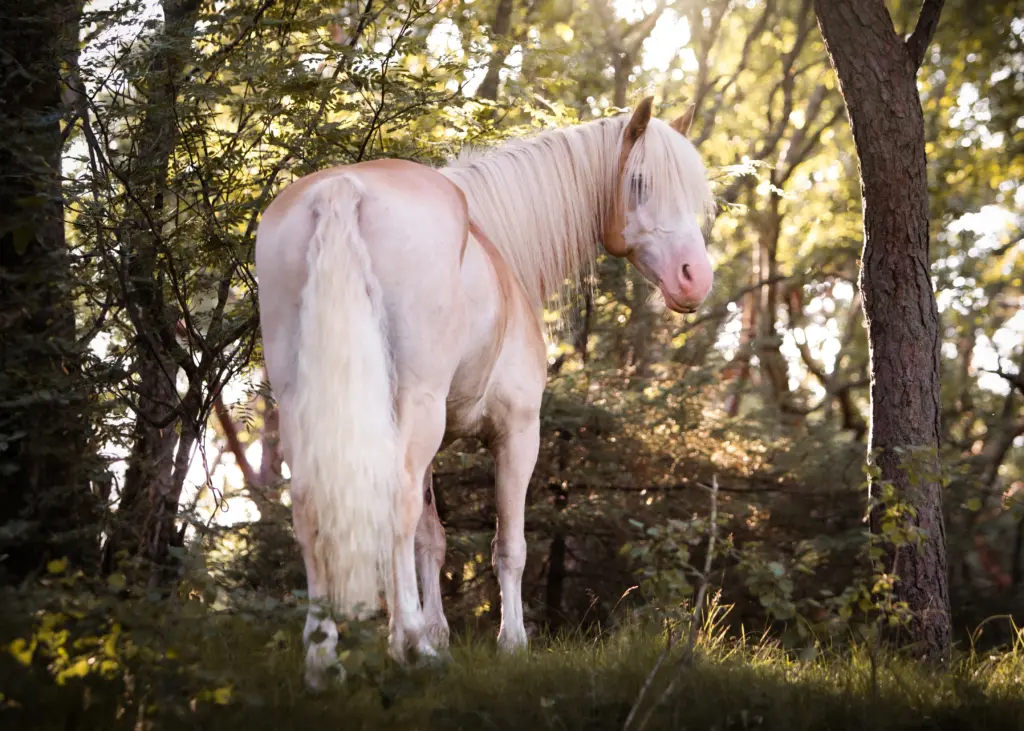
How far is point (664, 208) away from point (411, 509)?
223cm

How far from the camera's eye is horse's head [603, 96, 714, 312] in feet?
17.1

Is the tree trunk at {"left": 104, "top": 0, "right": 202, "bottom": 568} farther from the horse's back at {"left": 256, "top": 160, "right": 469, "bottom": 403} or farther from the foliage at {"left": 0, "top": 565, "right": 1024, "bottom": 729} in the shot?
the foliage at {"left": 0, "top": 565, "right": 1024, "bottom": 729}

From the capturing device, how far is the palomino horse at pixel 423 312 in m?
3.42

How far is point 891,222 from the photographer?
5375 millimetres

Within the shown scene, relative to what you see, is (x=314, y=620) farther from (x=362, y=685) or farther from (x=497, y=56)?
(x=497, y=56)

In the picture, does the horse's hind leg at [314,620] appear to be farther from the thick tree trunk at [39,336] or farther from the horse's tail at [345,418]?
the thick tree trunk at [39,336]

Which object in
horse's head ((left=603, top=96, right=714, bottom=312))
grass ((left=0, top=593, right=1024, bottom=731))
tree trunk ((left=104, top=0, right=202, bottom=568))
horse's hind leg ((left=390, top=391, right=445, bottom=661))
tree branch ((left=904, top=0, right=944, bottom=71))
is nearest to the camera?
grass ((left=0, top=593, right=1024, bottom=731))

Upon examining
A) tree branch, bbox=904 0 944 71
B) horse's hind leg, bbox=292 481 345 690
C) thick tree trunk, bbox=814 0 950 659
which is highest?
tree branch, bbox=904 0 944 71

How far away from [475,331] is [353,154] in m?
2.30

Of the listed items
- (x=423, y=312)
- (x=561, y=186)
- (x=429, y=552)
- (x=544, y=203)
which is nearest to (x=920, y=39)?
(x=561, y=186)

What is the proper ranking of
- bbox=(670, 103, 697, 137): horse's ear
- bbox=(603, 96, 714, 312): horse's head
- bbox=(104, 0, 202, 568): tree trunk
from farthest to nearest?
bbox=(670, 103, 697, 137): horse's ear, bbox=(104, 0, 202, 568): tree trunk, bbox=(603, 96, 714, 312): horse's head

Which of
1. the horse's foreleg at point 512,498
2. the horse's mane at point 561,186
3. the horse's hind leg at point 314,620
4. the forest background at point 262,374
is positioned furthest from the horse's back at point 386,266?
the horse's foreleg at point 512,498

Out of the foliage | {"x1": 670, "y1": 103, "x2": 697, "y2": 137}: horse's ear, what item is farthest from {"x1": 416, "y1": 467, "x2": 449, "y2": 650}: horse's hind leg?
{"x1": 670, "y1": 103, "x2": 697, "y2": 137}: horse's ear

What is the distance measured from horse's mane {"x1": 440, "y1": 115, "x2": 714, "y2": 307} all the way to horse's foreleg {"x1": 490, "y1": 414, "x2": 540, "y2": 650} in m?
0.71
